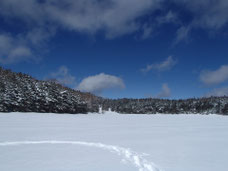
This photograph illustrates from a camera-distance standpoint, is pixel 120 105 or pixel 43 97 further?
pixel 120 105

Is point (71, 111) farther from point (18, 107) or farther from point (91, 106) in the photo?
point (91, 106)

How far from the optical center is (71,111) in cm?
3891
